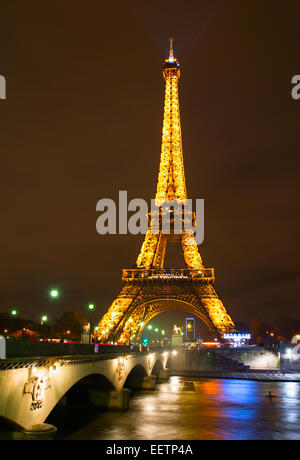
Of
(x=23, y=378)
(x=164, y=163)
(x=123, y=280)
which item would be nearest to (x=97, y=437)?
(x=23, y=378)

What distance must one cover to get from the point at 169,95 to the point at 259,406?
256ft

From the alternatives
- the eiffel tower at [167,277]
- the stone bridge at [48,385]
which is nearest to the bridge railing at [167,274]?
the eiffel tower at [167,277]

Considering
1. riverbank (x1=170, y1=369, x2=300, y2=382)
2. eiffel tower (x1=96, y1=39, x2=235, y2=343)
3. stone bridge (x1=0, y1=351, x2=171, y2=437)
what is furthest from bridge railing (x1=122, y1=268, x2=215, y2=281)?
stone bridge (x1=0, y1=351, x2=171, y2=437)

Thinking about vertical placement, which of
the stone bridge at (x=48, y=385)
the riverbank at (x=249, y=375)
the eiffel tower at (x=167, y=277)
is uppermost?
the eiffel tower at (x=167, y=277)

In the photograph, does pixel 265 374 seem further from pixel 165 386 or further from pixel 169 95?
pixel 169 95

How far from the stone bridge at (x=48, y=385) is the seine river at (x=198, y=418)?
96.5 inches

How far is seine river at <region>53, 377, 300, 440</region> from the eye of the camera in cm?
3119

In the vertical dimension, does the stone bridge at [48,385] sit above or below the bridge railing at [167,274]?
below

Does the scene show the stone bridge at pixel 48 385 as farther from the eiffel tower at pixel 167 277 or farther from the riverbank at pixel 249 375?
the riverbank at pixel 249 375

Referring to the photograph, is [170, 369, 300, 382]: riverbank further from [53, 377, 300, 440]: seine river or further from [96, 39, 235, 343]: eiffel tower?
[53, 377, 300, 440]: seine river

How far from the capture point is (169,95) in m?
106

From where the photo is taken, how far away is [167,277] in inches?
3435

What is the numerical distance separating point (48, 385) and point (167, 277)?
2588 inches

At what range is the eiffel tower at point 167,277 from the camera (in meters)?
81.5
